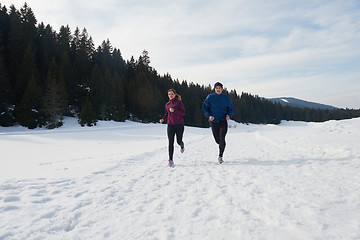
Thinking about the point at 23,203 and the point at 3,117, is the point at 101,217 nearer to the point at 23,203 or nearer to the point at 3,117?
the point at 23,203

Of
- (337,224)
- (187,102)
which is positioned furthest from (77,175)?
(187,102)

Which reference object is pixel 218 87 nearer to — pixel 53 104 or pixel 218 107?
pixel 218 107

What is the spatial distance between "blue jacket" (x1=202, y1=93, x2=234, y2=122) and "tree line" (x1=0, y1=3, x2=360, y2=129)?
2893 centimetres

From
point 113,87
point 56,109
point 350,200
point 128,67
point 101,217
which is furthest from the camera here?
point 128,67

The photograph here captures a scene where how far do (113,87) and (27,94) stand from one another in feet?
54.4

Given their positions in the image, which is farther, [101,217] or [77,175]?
[77,175]

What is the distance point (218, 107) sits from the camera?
5.62 m

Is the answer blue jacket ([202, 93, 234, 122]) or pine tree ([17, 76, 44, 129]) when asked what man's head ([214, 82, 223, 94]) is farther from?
pine tree ([17, 76, 44, 129])

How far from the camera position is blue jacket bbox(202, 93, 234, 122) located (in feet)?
18.4

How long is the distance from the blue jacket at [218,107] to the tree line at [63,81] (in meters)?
28.9

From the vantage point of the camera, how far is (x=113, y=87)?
4103 centimetres

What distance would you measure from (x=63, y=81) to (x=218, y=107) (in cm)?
3276

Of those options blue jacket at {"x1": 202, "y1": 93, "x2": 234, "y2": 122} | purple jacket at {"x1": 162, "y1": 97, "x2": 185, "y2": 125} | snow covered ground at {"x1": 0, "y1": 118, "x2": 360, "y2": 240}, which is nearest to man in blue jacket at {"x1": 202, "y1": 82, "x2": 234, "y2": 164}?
blue jacket at {"x1": 202, "y1": 93, "x2": 234, "y2": 122}

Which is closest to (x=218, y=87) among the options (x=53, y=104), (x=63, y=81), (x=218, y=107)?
(x=218, y=107)
